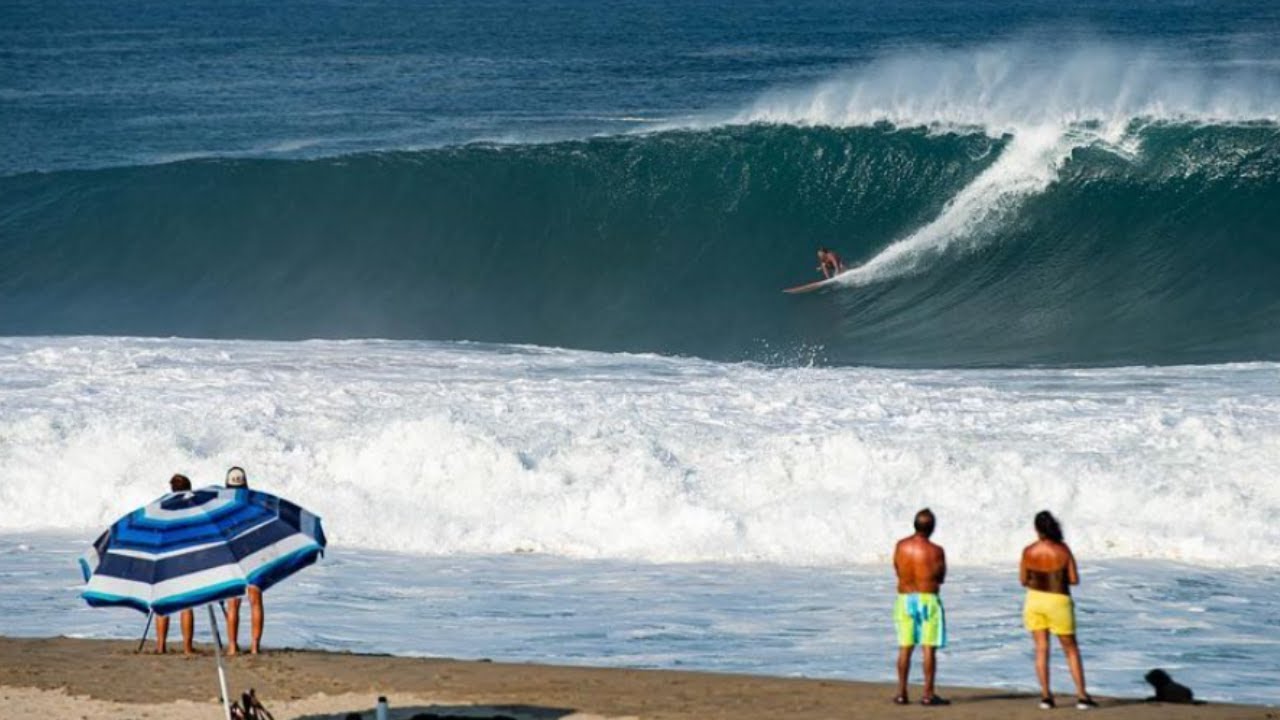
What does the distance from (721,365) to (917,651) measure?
8.63 m

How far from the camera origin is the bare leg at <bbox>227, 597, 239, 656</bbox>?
11875mm

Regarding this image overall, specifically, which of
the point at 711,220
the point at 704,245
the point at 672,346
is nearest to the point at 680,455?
the point at 672,346

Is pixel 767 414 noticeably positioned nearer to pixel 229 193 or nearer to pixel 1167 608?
pixel 1167 608

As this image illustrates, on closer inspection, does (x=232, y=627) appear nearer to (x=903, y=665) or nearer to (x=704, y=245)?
(x=903, y=665)

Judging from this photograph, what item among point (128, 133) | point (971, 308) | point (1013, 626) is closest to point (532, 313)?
point (971, 308)

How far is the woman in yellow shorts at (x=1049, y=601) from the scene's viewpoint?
10.4m

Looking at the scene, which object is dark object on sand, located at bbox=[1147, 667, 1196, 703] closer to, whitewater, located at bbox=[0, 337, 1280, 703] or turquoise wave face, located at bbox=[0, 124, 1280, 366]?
whitewater, located at bbox=[0, 337, 1280, 703]

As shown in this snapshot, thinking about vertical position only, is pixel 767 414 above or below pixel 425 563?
above

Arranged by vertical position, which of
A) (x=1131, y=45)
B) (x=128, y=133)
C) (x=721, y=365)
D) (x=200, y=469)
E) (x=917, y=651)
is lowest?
(x=917, y=651)

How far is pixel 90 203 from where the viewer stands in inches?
1267

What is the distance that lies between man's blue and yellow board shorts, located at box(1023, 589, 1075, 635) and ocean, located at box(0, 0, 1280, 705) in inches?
40.0

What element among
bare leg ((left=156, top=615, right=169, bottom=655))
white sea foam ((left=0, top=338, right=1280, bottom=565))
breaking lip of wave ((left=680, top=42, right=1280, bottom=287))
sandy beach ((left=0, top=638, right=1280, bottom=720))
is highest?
breaking lip of wave ((left=680, top=42, right=1280, bottom=287))

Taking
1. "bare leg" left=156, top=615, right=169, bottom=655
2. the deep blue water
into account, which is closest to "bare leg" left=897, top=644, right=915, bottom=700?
"bare leg" left=156, top=615, right=169, bottom=655

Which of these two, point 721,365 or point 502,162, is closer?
point 721,365
